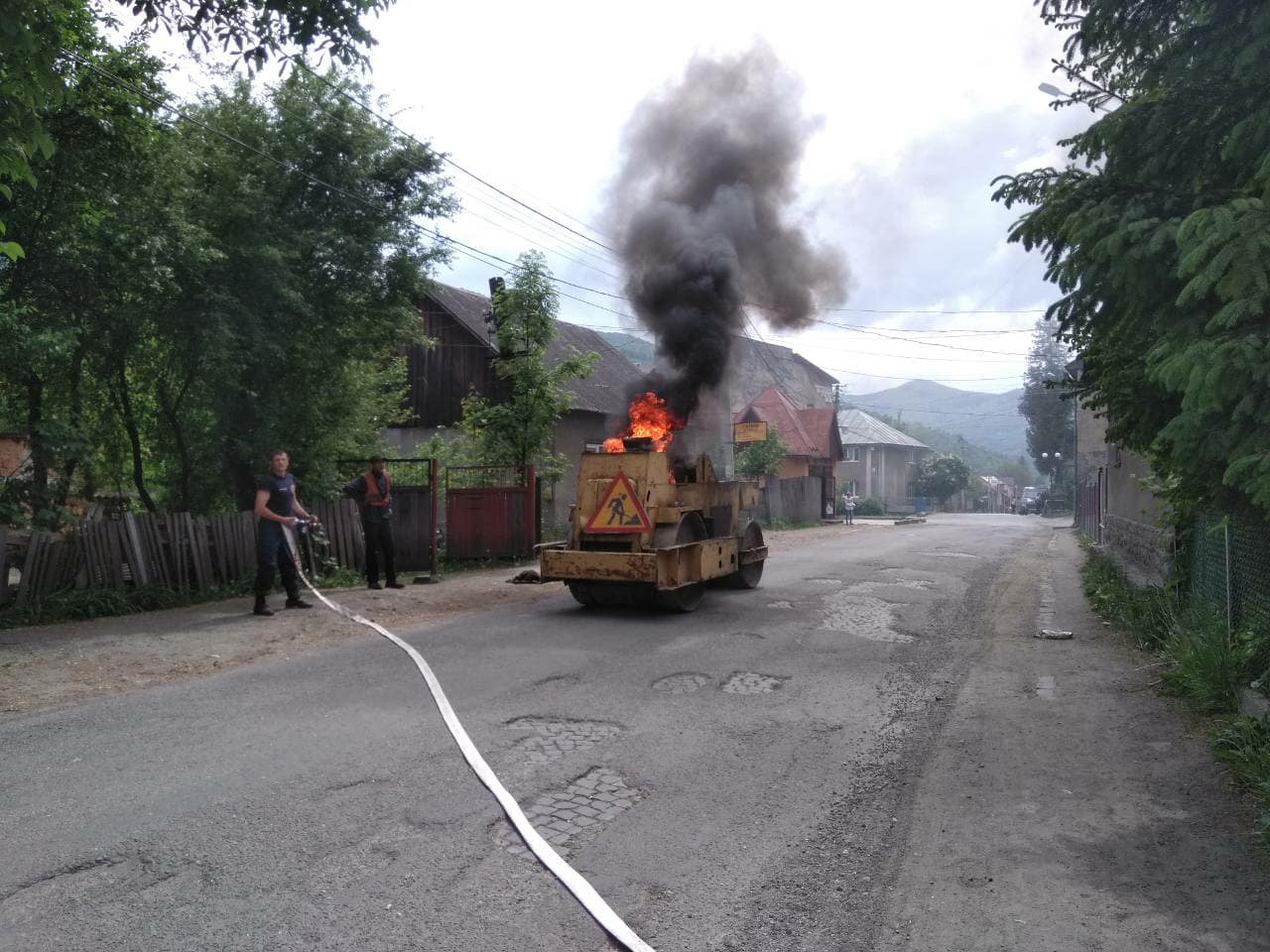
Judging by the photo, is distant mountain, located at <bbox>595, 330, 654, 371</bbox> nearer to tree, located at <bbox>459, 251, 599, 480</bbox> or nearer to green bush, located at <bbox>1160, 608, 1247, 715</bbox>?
tree, located at <bbox>459, 251, 599, 480</bbox>

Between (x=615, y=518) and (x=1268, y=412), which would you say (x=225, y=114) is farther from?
(x=1268, y=412)

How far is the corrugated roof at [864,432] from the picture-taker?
66.4m

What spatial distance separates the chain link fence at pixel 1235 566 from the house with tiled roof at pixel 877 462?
→ 54750 millimetres

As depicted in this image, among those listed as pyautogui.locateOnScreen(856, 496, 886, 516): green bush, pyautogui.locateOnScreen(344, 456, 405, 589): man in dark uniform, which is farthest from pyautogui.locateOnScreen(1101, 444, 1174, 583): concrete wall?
pyautogui.locateOnScreen(856, 496, 886, 516): green bush

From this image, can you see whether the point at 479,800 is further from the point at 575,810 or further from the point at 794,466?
the point at 794,466

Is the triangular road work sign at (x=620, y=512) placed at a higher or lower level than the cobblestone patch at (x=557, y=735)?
higher

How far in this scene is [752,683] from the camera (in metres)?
6.81

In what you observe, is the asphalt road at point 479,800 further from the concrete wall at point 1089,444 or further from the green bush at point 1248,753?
the concrete wall at point 1089,444

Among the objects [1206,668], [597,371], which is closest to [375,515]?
[1206,668]

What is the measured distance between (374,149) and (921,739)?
36.5 ft

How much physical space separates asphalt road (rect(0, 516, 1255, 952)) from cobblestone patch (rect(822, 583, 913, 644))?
38.5 inches

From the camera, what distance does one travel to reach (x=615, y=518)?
9.66 meters

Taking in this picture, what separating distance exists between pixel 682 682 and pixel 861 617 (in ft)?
12.6

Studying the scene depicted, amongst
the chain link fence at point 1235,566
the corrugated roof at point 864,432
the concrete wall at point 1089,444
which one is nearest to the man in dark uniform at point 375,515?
the chain link fence at point 1235,566
